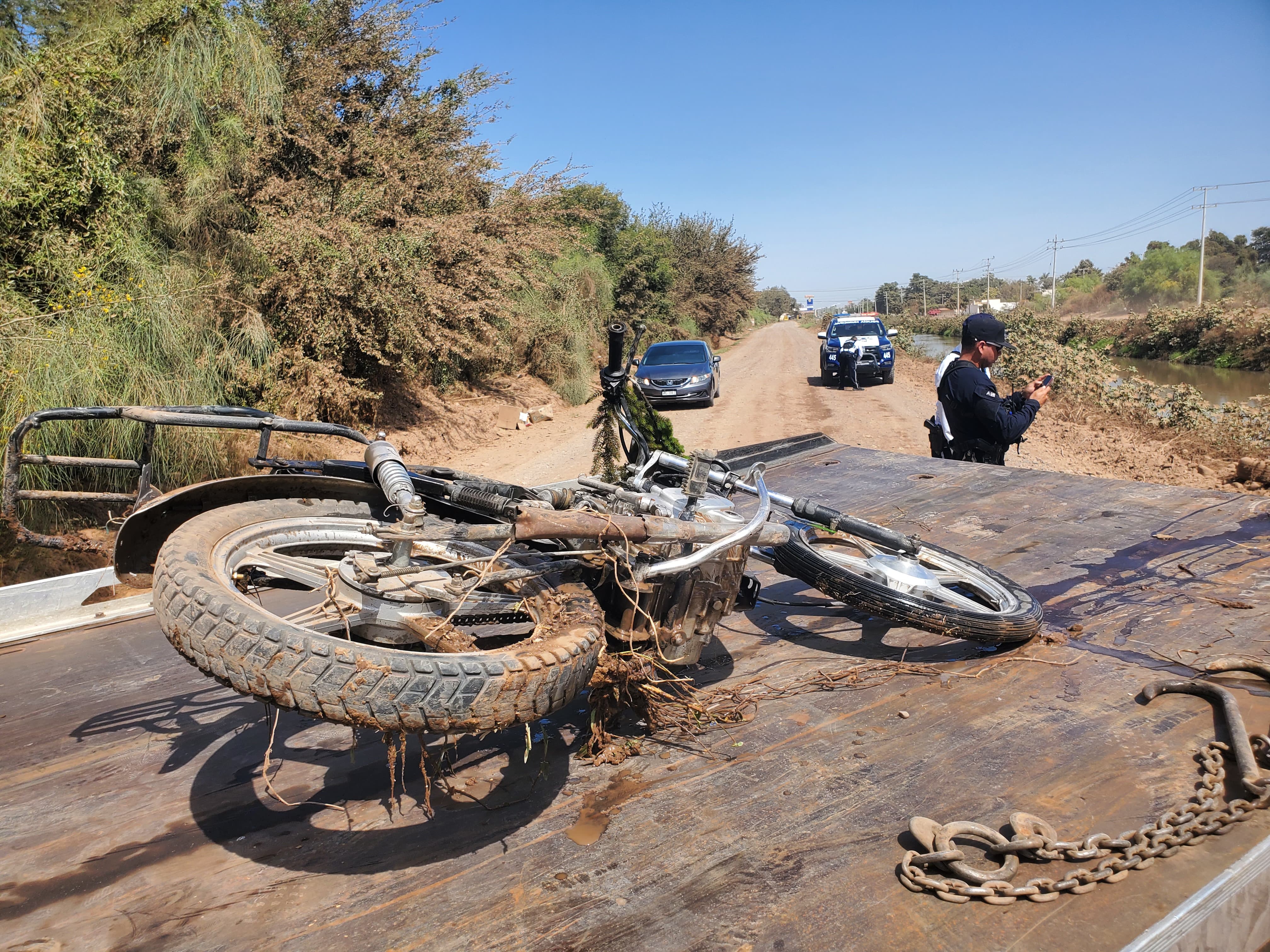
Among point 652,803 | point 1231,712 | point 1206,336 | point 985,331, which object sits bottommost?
point 652,803

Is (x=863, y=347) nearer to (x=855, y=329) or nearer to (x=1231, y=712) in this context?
(x=855, y=329)

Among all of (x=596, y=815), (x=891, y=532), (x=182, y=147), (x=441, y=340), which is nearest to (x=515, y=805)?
(x=596, y=815)

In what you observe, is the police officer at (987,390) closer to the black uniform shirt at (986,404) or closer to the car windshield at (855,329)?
the black uniform shirt at (986,404)

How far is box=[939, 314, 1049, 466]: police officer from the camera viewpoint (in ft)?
18.1

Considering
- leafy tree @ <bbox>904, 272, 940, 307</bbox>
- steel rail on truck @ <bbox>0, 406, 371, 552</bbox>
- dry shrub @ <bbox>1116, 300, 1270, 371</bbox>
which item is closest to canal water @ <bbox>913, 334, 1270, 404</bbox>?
dry shrub @ <bbox>1116, 300, 1270, 371</bbox>

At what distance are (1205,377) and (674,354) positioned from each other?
2239 centimetres

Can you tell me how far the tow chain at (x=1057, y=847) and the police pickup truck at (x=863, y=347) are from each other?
22.8m

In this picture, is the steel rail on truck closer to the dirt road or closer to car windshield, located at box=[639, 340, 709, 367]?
the dirt road

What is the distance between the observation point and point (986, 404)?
18.5 ft

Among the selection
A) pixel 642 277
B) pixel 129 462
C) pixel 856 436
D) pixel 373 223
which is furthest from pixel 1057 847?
pixel 642 277

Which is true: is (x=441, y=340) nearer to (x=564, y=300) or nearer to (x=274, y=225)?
(x=274, y=225)

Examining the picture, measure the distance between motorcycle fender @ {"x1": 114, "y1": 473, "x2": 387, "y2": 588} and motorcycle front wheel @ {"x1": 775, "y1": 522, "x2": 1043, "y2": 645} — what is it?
7.03 ft

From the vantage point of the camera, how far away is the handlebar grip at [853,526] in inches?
156

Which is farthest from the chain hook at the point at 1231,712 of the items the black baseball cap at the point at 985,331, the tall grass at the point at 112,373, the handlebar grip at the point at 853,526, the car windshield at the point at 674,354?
the car windshield at the point at 674,354
